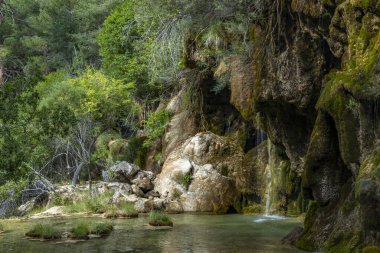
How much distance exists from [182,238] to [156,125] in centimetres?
1822

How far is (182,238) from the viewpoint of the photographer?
15.3m

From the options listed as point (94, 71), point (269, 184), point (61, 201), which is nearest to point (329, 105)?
point (269, 184)

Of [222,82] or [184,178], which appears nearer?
[222,82]

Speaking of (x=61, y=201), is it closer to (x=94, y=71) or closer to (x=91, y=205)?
(x=91, y=205)

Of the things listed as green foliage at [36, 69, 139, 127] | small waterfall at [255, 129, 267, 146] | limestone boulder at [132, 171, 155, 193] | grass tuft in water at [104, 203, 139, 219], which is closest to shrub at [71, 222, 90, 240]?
grass tuft in water at [104, 203, 139, 219]

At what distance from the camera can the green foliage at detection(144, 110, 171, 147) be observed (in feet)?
106

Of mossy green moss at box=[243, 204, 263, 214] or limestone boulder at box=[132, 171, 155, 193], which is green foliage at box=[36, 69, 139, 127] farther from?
mossy green moss at box=[243, 204, 263, 214]

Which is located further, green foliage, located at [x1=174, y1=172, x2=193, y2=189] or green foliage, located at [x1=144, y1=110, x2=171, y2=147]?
green foliage, located at [x1=144, y1=110, x2=171, y2=147]

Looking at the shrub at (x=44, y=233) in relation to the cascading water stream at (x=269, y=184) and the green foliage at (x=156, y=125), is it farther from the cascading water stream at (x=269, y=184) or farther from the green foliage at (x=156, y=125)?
the green foliage at (x=156, y=125)

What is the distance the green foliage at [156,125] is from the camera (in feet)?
106

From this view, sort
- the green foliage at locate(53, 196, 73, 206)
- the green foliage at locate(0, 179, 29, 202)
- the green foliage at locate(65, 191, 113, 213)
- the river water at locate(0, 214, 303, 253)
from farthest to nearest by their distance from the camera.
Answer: the green foliage at locate(53, 196, 73, 206) → the green foliage at locate(65, 191, 113, 213) → the green foliage at locate(0, 179, 29, 202) → the river water at locate(0, 214, 303, 253)

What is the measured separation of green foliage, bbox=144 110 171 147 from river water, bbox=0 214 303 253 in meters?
11.8

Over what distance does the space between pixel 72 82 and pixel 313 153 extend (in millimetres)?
23639

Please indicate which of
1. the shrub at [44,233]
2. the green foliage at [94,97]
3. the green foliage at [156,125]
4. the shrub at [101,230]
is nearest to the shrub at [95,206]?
the green foliage at [94,97]
